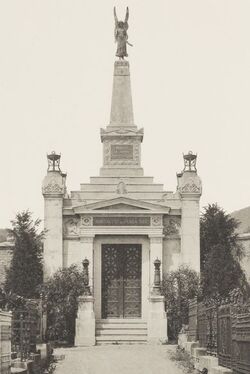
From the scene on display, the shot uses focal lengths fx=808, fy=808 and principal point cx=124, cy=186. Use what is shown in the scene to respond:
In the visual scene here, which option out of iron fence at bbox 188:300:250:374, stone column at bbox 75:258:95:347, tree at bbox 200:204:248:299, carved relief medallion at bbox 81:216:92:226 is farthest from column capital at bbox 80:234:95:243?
iron fence at bbox 188:300:250:374

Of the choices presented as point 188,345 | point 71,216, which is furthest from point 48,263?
point 188,345

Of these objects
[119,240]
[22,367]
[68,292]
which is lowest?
[22,367]

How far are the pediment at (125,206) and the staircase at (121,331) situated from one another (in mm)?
4598

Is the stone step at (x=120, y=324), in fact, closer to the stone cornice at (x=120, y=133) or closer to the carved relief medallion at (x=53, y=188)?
the carved relief medallion at (x=53, y=188)

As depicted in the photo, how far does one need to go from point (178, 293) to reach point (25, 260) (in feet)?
21.6

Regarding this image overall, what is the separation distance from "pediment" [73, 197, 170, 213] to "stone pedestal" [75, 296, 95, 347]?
4.21m

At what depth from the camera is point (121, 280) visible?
3419 centimetres

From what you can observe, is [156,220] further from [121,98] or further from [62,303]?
[121,98]

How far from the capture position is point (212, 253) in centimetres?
3469

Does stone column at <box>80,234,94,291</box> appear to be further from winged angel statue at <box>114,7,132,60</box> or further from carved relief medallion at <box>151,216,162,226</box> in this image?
winged angel statue at <box>114,7,132,60</box>

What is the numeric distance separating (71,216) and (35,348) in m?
13.6

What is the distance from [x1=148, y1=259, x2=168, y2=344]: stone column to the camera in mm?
30719

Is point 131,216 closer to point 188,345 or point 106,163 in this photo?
point 106,163

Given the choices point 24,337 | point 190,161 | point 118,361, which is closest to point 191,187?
point 190,161
